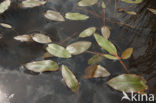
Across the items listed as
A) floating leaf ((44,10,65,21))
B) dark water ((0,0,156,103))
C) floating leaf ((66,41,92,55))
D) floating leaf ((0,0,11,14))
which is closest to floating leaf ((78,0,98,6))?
dark water ((0,0,156,103))

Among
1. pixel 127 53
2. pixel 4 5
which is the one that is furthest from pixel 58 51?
pixel 4 5

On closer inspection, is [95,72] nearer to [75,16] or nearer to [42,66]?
[42,66]

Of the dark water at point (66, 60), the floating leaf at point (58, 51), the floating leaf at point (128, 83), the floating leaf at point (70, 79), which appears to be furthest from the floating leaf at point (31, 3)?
the floating leaf at point (128, 83)

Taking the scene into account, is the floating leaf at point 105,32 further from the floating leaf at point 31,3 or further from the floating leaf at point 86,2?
the floating leaf at point 31,3

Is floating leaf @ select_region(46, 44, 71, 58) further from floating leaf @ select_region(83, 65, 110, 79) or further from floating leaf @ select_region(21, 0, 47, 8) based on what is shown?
floating leaf @ select_region(21, 0, 47, 8)

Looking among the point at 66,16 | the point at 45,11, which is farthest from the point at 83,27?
the point at 45,11
